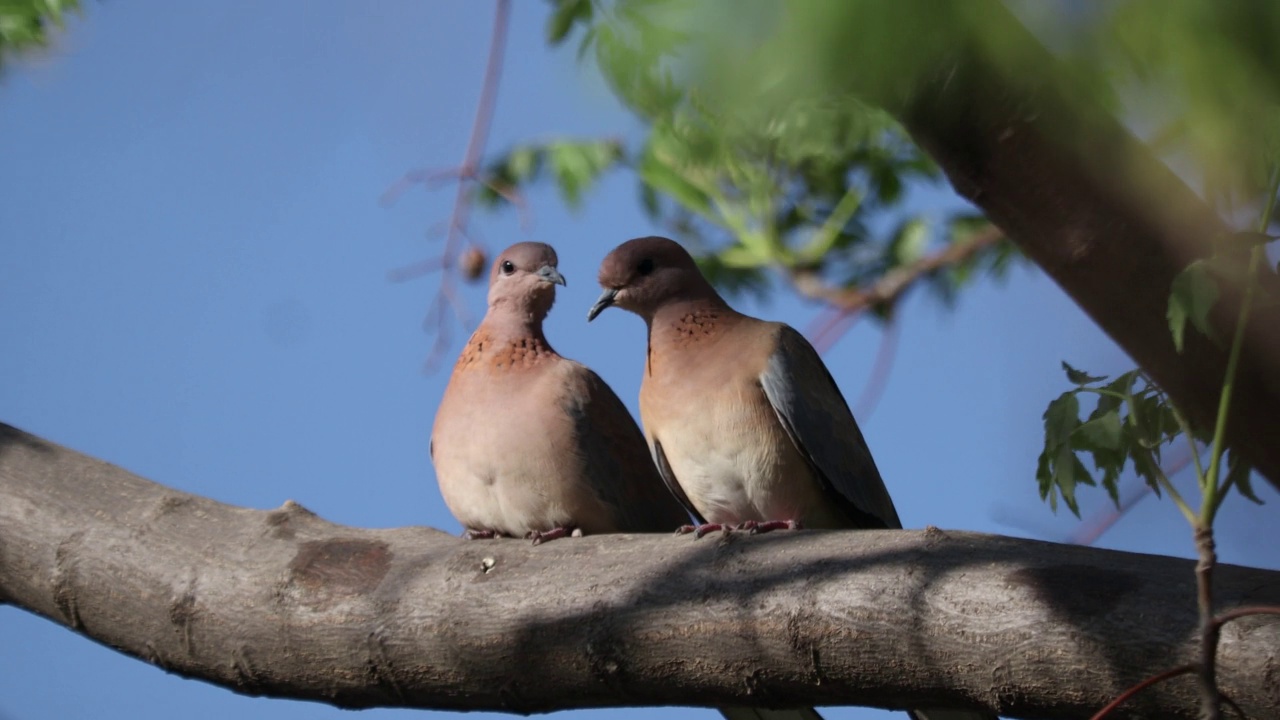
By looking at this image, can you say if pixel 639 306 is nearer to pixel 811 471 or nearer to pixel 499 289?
pixel 499 289

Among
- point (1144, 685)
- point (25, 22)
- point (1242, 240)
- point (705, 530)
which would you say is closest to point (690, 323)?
point (705, 530)

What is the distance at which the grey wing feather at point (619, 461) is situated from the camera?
385 centimetres

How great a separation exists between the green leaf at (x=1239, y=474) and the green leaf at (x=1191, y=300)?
0.45 feet

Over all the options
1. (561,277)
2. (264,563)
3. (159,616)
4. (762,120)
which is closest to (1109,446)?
(762,120)

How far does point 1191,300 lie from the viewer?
137 centimetres

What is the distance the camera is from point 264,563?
2.97m

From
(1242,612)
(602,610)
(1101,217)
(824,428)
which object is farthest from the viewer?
(824,428)

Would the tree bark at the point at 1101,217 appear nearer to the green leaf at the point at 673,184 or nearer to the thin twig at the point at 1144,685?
the thin twig at the point at 1144,685

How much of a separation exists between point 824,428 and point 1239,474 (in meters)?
1.99

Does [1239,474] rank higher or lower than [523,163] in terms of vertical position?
lower

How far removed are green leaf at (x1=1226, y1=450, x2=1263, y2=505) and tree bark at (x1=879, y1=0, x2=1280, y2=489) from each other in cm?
6

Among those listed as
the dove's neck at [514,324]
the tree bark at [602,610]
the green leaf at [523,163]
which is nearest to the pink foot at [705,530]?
the tree bark at [602,610]

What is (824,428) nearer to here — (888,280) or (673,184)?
(888,280)

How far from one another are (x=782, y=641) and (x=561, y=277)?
6.62ft
